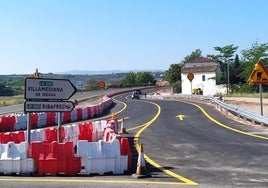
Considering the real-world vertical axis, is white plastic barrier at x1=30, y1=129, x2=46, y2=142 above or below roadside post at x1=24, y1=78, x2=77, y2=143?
below

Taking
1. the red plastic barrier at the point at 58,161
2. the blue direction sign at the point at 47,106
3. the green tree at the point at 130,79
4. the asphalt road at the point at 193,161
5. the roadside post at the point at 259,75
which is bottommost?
the asphalt road at the point at 193,161

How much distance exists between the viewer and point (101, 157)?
38.5 feet

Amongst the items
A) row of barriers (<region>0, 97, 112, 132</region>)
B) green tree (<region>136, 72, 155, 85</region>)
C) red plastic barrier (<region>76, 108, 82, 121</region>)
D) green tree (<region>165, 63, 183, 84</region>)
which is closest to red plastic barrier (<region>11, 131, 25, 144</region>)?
row of barriers (<region>0, 97, 112, 132</region>)

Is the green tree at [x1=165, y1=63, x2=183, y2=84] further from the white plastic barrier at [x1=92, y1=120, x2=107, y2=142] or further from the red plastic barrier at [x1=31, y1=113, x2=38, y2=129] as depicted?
the white plastic barrier at [x1=92, y1=120, x2=107, y2=142]

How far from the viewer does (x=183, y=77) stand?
337 feet

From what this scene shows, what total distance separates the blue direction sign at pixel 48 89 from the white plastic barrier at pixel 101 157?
2012mm

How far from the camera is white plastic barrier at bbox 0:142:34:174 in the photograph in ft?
38.8

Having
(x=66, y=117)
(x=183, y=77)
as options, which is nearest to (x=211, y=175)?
(x=66, y=117)

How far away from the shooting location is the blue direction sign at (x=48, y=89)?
12773mm

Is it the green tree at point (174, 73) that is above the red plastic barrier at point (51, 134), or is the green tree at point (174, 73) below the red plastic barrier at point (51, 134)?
above

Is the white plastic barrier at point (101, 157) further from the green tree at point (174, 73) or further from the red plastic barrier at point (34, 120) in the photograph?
the green tree at point (174, 73)

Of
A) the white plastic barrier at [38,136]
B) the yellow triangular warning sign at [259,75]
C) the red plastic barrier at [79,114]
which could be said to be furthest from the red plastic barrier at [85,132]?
the red plastic barrier at [79,114]

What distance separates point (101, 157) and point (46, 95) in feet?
8.50

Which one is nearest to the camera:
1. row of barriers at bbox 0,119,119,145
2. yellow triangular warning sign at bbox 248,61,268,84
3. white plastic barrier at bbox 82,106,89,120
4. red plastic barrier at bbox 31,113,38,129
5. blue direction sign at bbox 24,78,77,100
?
blue direction sign at bbox 24,78,77,100
